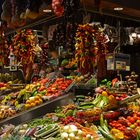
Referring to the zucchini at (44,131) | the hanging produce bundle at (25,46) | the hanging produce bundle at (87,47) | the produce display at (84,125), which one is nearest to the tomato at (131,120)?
the produce display at (84,125)

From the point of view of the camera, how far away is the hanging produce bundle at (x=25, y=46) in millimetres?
7824

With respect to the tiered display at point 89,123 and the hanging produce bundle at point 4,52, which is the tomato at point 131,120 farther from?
the hanging produce bundle at point 4,52

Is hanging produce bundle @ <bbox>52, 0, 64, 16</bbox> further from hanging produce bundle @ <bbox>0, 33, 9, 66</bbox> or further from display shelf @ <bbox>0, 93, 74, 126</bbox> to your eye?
hanging produce bundle @ <bbox>0, 33, 9, 66</bbox>

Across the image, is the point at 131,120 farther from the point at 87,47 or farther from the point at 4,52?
the point at 4,52

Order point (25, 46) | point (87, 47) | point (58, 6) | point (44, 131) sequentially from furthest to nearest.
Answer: point (25, 46)
point (87, 47)
point (44, 131)
point (58, 6)

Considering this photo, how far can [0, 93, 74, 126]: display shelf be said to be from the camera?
5.64 metres

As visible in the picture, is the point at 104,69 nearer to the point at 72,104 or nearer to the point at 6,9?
the point at 72,104

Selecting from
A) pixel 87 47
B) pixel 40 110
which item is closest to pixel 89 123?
pixel 40 110

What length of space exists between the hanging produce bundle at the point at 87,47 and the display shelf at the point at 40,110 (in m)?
0.90

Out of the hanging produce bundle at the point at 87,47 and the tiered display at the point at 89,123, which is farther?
the hanging produce bundle at the point at 87,47

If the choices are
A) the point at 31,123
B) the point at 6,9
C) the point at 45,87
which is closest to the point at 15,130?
the point at 31,123

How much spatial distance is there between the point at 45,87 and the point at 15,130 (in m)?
2.30

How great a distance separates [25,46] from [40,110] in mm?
2361

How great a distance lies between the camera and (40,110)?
584cm
